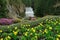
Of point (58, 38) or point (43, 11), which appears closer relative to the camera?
point (58, 38)

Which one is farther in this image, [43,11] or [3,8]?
[43,11]

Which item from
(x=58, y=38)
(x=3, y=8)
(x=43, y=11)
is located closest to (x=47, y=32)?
(x=58, y=38)

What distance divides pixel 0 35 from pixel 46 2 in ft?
74.4

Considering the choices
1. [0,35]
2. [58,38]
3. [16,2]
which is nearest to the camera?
[58,38]

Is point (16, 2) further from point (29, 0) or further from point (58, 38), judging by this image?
point (29, 0)

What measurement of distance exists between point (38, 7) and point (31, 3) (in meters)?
26.1

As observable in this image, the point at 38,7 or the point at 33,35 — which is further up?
the point at 33,35

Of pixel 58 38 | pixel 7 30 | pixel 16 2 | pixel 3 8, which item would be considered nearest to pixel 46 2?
pixel 16 2

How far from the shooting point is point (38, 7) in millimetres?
28625

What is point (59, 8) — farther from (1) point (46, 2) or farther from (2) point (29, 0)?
(2) point (29, 0)

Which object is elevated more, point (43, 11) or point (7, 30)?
point (7, 30)

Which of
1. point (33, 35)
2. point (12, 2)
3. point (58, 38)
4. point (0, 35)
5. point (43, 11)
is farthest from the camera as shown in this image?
point (43, 11)

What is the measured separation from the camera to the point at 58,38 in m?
4.61

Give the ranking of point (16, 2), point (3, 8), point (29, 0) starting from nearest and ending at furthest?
point (3, 8)
point (16, 2)
point (29, 0)
